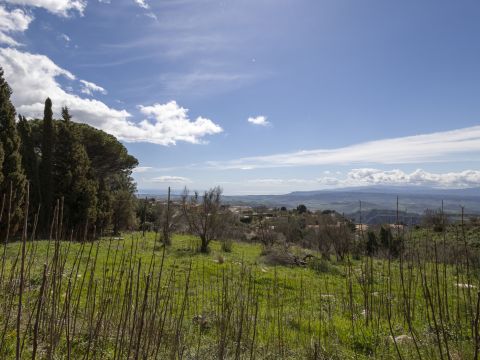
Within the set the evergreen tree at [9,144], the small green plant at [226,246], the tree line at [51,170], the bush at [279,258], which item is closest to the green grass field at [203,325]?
the bush at [279,258]

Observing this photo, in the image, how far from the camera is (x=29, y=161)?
20.8m

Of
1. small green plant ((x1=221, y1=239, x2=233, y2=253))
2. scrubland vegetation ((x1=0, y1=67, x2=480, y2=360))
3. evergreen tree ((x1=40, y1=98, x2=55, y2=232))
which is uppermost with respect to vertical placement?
evergreen tree ((x1=40, y1=98, x2=55, y2=232))

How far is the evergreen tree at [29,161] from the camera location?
20.0m

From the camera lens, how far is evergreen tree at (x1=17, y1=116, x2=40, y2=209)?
20.0 metres

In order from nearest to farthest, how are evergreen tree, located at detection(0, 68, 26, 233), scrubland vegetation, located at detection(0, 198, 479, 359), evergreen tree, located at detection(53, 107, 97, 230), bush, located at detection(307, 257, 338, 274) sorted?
scrubland vegetation, located at detection(0, 198, 479, 359) → bush, located at detection(307, 257, 338, 274) → evergreen tree, located at detection(0, 68, 26, 233) → evergreen tree, located at detection(53, 107, 97, 230)

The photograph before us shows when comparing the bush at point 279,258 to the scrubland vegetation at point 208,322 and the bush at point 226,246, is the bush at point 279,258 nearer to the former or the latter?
the bush at point 226,246

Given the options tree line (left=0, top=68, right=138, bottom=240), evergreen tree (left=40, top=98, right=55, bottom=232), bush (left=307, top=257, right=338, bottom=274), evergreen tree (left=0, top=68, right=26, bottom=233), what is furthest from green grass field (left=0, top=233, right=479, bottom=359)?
evergreen tree (left=40, top=98, right=55, bottom=232)

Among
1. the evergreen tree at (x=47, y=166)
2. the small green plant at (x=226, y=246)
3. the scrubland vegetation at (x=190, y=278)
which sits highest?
the evergreen tree at (x=47, y=166)

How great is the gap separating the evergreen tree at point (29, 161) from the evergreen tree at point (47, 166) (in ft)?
1.24

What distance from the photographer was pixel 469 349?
4.15 m

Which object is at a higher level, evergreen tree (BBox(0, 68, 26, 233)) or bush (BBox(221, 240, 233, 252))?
evergreen tree (BBox(0, 68, 26, 233))

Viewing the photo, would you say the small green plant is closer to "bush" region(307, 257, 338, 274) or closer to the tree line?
"bush" region(307, 257, 338, 274)

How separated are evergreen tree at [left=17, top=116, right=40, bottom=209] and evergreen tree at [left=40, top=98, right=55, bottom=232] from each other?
0.38m

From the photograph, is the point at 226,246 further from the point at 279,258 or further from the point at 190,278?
the point at 190,278
